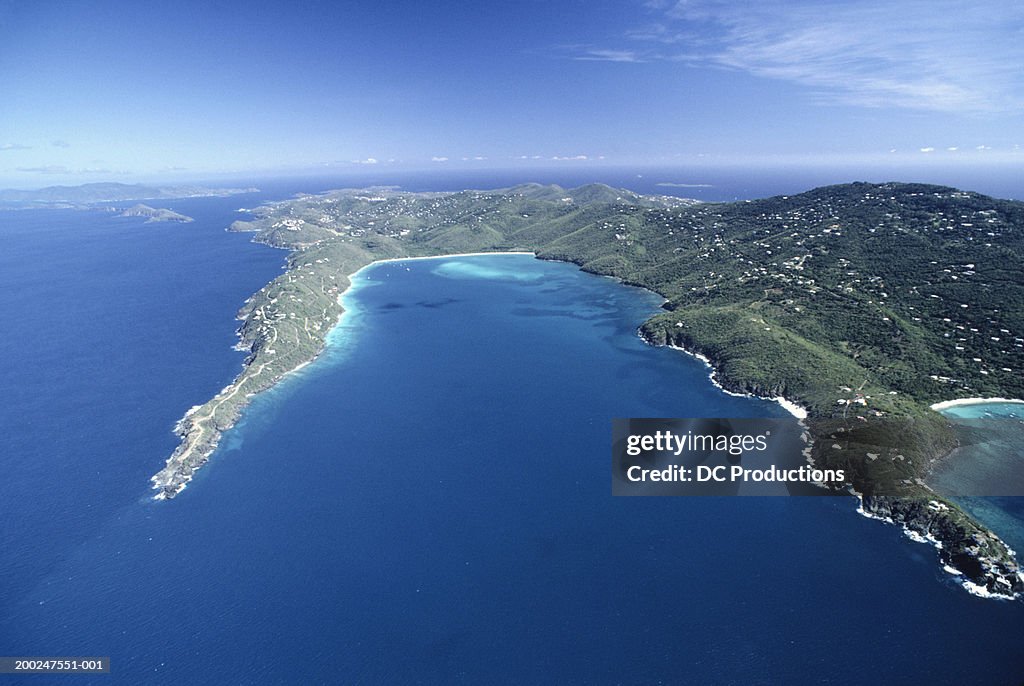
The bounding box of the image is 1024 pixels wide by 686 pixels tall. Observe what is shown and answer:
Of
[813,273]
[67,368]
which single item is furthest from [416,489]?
[813,273]

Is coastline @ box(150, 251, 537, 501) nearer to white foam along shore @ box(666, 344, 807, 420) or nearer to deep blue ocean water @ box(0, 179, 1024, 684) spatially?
deep blue ocean water @ box(0, 179, 1024, 684)

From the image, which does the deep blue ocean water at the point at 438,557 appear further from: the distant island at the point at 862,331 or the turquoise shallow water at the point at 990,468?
the turquoise shallow water at the point at 990,468

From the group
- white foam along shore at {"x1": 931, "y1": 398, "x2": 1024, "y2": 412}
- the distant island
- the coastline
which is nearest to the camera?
the distant island

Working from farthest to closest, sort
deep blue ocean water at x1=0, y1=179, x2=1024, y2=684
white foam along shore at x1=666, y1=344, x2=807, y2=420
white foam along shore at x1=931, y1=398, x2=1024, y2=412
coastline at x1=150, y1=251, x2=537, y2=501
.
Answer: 1. white foam along shore at x1=666, y1=344, x2=807, y2=420
2. white foam along shore at x1=931, y1=398, x2=1024, y2=412
3. coastline at x1=150, y1=251, x2=537, y2=501
4. deep blue ocean water at x1=0, y1=179, x2=1024, y2=684

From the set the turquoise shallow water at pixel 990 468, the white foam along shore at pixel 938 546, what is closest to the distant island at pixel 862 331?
the white foam along shore at pixel 938 546

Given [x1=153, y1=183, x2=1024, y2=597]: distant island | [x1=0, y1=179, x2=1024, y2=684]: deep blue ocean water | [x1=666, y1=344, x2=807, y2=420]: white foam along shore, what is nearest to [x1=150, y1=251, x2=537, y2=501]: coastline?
[x1=153, y1=183, x2=1024, y2=597]: distant island

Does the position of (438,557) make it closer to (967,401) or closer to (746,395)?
(746,395)

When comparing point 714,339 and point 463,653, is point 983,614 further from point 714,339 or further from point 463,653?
point 714,339
